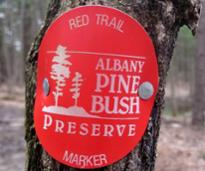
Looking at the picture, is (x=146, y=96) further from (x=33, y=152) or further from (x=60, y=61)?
(x=33, y=152)

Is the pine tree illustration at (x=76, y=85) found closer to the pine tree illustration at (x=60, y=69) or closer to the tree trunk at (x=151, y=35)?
the pine tree illustration at (x=60, y=69)

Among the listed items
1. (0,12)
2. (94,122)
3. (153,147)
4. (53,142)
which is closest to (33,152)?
(53,142)

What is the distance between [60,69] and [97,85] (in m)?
0.11

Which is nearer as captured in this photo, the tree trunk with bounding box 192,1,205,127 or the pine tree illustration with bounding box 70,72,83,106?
the pine tree illustration with bounding box 70,72,83,106

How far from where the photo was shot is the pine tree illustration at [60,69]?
1.03 meters

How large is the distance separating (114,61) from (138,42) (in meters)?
0.09

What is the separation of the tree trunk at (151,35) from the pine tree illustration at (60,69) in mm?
122

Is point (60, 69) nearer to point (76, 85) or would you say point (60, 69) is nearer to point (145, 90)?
point (76, 85)

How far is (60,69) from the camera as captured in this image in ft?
3.40

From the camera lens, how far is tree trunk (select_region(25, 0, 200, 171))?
40.9 inches

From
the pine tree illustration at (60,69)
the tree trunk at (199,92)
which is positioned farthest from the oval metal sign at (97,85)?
the tree trunk at (199,92)

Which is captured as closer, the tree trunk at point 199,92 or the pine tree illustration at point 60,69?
the pine tree illustration at point 60,69

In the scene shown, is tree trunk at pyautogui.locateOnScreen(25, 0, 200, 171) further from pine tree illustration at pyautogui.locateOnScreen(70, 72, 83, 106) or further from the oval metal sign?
pine tree illustration at pyautogui.locateOnScreen(70, 72, 83, 106)

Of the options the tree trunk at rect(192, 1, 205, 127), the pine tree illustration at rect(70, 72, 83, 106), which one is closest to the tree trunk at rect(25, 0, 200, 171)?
the pine tree illustration at rect(70, 72, 83, 106)
